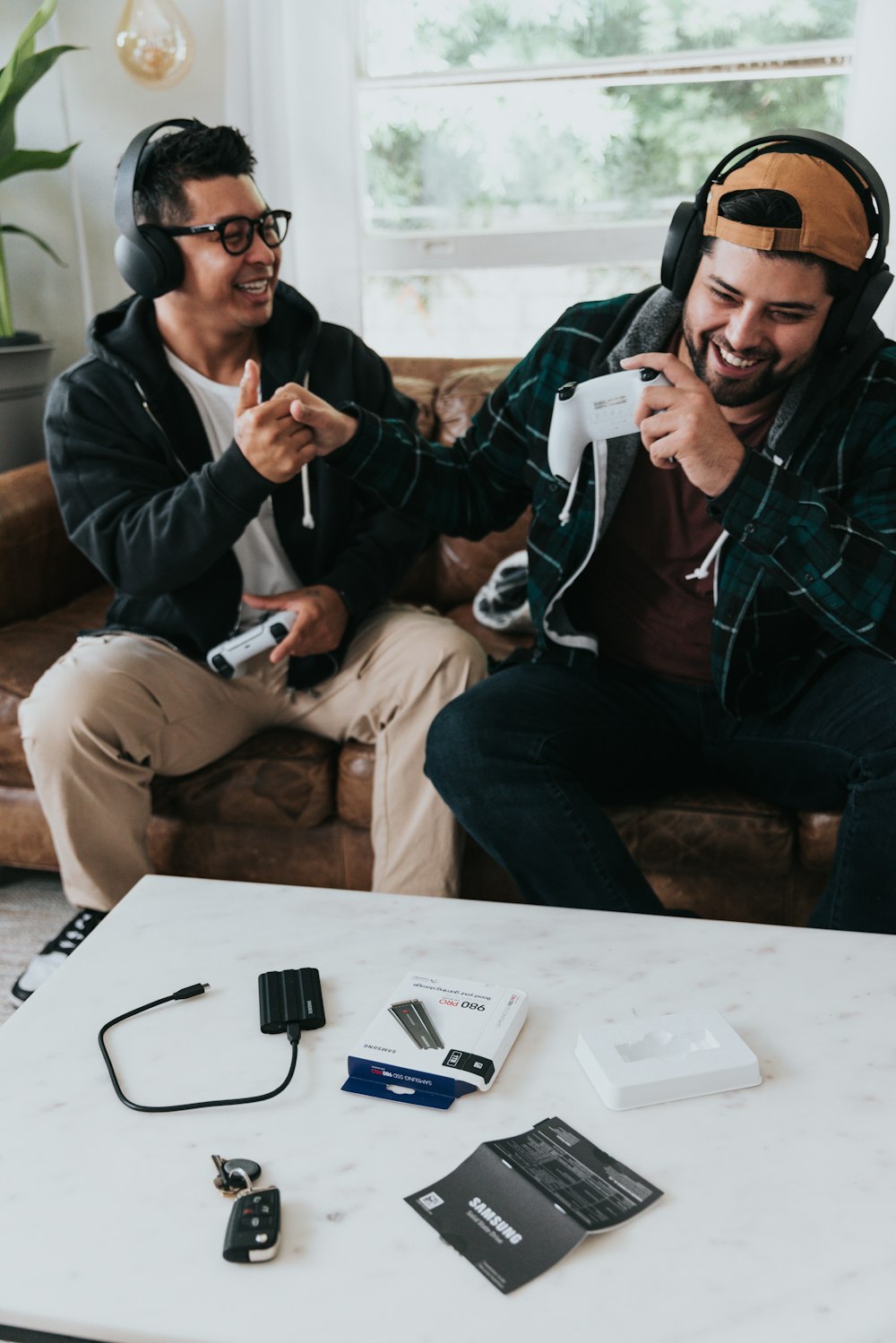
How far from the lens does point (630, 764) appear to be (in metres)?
1.58

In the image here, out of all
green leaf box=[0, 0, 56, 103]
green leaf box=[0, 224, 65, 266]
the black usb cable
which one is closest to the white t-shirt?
the black usb cable

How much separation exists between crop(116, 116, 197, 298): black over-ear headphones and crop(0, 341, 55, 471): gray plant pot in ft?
3.08

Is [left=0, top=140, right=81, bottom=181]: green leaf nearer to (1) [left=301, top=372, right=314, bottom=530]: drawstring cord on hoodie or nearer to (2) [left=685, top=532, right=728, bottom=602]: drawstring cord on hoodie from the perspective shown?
(1) [left=301, top=372, right=314, bottom=530]: drawstring cord on hoodie

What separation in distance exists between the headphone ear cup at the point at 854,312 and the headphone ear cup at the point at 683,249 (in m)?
0.18

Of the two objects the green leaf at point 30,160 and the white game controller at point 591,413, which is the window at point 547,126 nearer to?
the green leaf at point 30,160

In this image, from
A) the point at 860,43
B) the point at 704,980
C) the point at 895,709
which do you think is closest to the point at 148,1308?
the point at 704,980

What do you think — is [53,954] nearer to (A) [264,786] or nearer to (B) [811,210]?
(A) [264,786]

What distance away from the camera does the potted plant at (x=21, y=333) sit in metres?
2.42

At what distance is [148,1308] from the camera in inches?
27.5

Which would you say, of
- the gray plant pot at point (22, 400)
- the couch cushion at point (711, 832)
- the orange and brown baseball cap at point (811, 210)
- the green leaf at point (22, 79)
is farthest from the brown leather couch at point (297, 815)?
the green leaf at point (22, 79)

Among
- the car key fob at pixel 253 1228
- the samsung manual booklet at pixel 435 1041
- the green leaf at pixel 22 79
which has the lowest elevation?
the samsung manual booklet at pixel 435 1041

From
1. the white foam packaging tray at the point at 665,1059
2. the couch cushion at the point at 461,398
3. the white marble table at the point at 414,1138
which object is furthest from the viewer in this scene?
the couch cushion at the point at 461,398

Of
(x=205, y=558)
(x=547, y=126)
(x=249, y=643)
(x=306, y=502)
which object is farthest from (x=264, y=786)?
(x=547, y=126)

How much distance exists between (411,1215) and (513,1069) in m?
0.17
